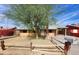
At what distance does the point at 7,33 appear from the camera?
170cm

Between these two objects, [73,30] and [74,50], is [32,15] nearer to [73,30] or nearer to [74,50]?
[73,30]

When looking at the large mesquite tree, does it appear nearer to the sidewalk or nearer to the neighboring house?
the neighboring house

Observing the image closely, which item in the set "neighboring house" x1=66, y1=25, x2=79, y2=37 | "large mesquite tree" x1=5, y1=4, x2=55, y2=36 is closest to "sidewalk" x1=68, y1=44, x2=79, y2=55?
"neighboring house" x1=66, y1=25, x2=79, y2=37

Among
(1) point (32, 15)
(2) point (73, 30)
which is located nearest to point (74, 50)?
(2) point (73, 30)

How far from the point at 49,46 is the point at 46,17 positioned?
11.1 inches

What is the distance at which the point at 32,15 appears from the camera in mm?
1718

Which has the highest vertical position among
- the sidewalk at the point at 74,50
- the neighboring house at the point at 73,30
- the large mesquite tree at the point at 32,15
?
the large mesquite tree at the point at 32,15

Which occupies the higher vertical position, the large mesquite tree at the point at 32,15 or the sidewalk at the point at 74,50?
the large mesquite tree at the point at 32,15

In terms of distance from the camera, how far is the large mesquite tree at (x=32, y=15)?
67.3 inches

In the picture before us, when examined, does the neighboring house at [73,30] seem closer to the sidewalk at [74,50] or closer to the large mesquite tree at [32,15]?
the sidewalk at [74,50]

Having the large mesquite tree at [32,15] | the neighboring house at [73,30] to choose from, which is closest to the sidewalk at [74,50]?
the neighboring house at [73,30]
